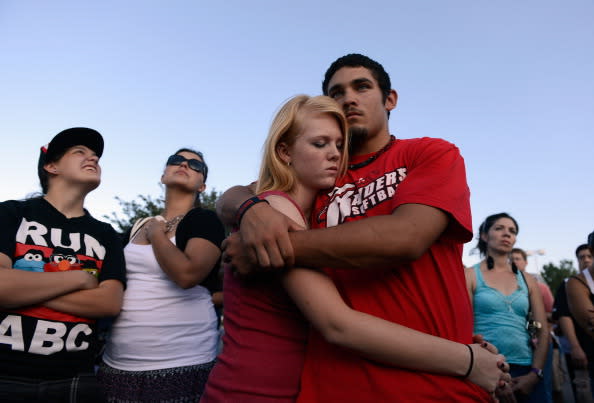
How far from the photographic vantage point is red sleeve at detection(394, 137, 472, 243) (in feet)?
5.39

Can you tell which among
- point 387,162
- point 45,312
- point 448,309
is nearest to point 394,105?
point 387,162

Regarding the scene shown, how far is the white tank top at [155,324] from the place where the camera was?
2684 millimetres

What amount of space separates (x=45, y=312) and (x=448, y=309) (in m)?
2.14

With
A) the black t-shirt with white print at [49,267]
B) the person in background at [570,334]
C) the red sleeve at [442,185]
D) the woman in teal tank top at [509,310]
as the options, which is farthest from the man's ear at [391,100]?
the person in background at [570,334]

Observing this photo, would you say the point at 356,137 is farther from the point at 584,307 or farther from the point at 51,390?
the point at 584,307

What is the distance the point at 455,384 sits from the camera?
1501 millimetres

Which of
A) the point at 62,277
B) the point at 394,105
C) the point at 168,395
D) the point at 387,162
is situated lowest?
the point at 168,395

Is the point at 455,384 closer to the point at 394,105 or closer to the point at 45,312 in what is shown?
the point at 394,105

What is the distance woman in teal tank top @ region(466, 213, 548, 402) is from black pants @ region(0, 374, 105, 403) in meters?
3.55

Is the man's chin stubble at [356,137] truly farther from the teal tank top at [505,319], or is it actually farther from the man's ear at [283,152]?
the teal tank top at [505,319]

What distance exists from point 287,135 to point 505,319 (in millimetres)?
3356

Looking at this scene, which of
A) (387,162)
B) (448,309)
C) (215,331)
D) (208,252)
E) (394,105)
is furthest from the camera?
(215,331)

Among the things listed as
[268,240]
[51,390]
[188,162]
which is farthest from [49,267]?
[268,240]

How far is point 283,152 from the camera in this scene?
7.02 ft
